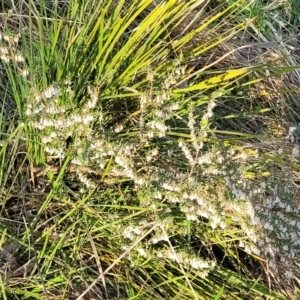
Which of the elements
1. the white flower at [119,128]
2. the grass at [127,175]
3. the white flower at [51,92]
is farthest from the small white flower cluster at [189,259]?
the white flower at [51,92]

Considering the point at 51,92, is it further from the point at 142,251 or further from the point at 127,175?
the point at 142,251

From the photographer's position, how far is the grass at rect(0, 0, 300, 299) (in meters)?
1.03

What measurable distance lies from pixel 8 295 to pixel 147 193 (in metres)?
0.40

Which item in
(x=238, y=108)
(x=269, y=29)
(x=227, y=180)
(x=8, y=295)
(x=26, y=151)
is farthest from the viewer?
(x=269, y=29)

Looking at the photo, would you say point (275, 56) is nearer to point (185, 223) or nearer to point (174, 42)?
point (174, 42)

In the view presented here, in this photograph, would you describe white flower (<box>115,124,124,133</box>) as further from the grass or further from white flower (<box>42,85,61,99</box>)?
white flower (<box>42,85,61,99</box>)

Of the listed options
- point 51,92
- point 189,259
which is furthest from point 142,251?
point 51,92

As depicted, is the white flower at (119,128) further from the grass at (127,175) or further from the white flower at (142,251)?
the white flower at (142,251)

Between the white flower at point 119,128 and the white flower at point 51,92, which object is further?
the white flower at point 119,128

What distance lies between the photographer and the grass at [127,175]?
1.03 m

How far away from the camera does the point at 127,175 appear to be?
41.2 inches

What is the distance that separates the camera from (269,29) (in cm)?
159

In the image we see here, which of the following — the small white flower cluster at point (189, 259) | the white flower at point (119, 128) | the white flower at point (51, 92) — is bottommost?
the small white flower cluster at point (189, 259)

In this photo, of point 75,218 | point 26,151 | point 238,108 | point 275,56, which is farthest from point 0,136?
point 275,56
